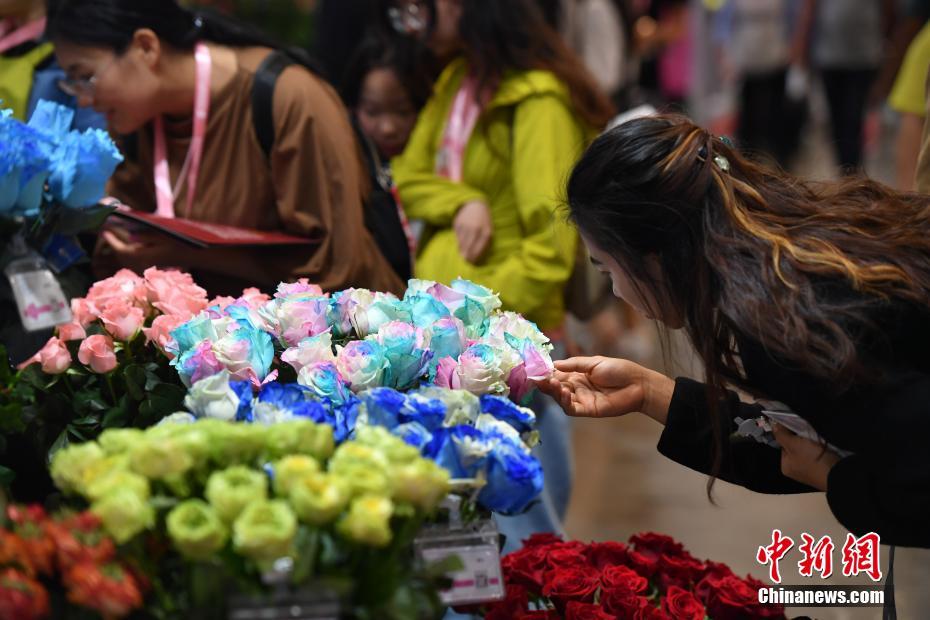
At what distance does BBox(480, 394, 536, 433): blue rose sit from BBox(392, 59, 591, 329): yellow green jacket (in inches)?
49.0

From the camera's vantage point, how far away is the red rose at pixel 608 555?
6.59 feet

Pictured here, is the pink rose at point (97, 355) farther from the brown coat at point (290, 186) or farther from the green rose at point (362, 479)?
the brown coat at point (290, 186)

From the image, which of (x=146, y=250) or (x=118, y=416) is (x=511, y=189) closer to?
(x=146, y=250)

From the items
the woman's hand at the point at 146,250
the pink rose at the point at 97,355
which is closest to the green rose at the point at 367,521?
the pink rose at the point at 97,355

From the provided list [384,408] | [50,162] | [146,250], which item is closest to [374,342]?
[384,408]

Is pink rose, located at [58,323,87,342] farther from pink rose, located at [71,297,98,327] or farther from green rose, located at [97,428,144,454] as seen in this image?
green rose, located at [97,428,144,454]

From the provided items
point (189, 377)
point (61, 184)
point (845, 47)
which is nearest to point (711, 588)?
A: point (189, 377)

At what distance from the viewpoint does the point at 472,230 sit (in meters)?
2.87

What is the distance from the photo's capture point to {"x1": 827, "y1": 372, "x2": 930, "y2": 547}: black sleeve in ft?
5.15

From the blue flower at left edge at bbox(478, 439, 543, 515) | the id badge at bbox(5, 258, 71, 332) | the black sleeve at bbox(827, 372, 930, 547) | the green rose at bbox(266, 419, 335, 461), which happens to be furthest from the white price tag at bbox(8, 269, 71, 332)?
the black sleeve at bbox(827, 372, 930, 547)

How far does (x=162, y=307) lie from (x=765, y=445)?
3.17 ft

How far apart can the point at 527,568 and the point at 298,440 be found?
0.72 m

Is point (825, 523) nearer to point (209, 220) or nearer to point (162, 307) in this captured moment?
point (209, 220)

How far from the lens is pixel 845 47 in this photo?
20.8 ft
